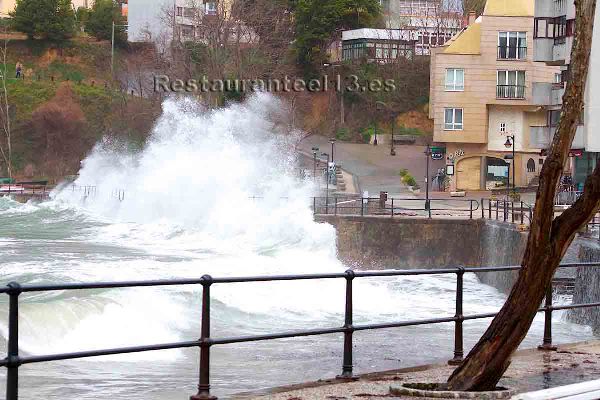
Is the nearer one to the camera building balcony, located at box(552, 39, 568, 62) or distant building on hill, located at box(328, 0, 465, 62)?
Answer: building balcony, located at box(552, 39, 568, 62)

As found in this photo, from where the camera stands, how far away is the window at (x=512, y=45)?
226ft

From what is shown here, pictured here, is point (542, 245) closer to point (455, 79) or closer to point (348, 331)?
point (348, 331)

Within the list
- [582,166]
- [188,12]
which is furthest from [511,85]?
[188,12]

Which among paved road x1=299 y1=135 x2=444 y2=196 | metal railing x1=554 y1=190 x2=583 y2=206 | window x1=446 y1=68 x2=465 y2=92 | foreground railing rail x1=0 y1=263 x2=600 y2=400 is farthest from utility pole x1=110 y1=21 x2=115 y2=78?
foreground railing rail x1=0 y1=263 x2=600 y2=400

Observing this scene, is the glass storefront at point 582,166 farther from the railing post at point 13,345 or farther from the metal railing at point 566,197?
the railing post at point 13,345

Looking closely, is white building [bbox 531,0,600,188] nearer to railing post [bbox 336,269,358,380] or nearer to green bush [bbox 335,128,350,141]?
green bush [bbox 335,128,350,141]

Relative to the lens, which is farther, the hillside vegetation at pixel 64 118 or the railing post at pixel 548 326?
the hillside vegetation at pixel 64 118

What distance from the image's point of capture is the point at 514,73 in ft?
227

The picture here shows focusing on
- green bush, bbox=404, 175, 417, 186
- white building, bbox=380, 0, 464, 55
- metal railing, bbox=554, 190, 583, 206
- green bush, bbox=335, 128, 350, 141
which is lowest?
metal railing, bbox=554, 190, 583, 206

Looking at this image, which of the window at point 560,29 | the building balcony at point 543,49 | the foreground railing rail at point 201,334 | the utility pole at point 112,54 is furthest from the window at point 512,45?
the foreground railing rail at point 201,334

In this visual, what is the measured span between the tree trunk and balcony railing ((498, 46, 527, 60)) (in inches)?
2421

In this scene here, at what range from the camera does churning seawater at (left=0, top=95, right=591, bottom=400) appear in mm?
17141

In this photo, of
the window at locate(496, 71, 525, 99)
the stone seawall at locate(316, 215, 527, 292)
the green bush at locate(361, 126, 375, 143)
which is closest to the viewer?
the stone seawall at locate(316, 215, 527, 292)

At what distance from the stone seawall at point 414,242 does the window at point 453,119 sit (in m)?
23.3
